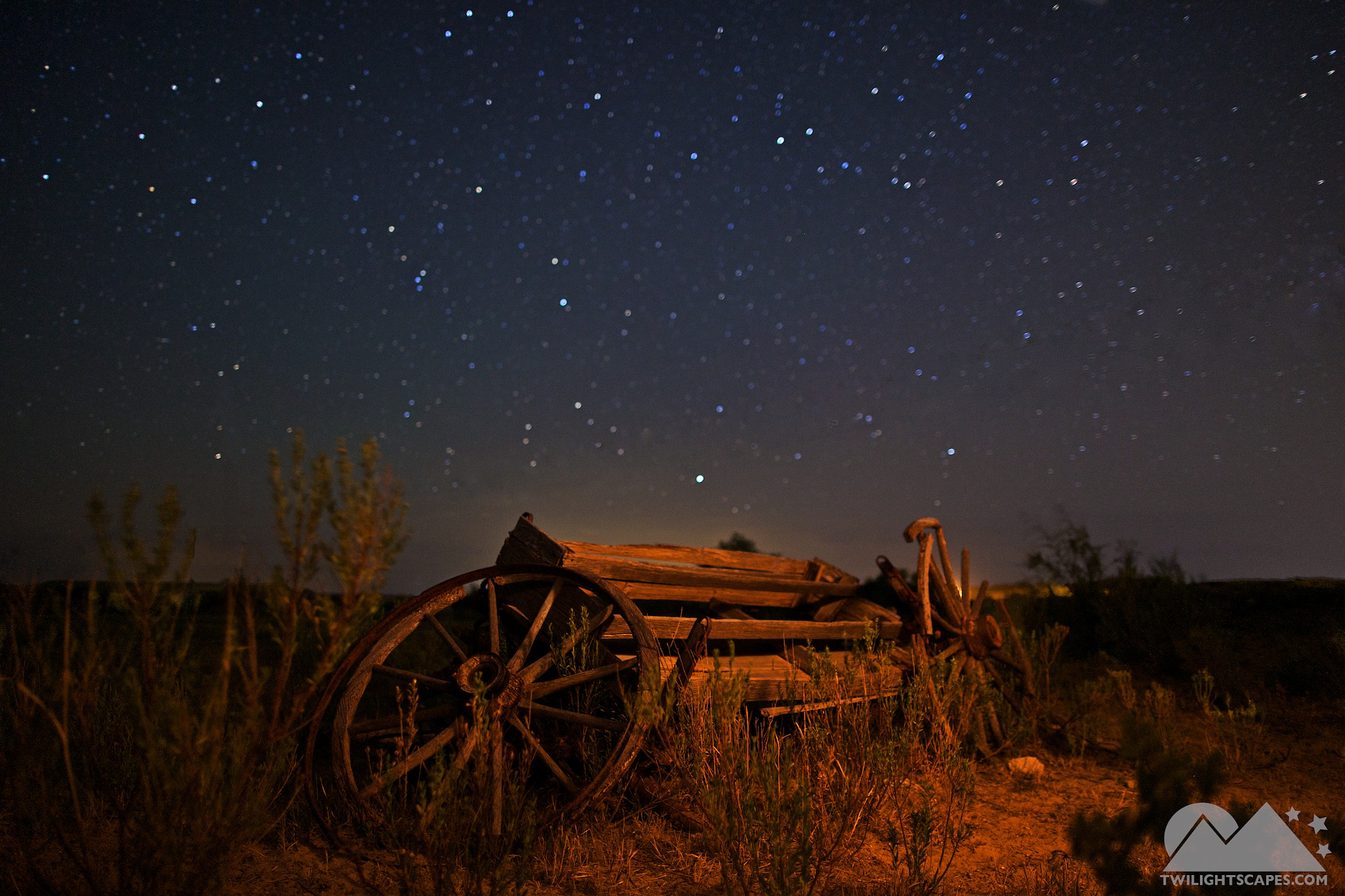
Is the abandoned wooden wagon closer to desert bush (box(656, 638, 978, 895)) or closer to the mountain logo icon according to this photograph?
desert bush (box(656, 638, 978, 895))

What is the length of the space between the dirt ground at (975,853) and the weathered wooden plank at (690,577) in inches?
51.7

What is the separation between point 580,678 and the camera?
11.4 feet

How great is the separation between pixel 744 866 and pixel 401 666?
5.68 meters

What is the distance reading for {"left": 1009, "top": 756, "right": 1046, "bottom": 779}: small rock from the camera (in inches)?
201

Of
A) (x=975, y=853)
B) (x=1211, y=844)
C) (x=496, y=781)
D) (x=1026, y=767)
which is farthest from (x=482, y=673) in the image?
(x=1026, y=767)

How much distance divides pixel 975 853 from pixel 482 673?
2.71 meters

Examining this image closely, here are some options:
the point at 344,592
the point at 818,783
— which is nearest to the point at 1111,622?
the point at 818,783

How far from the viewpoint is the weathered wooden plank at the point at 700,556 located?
4.32 meters

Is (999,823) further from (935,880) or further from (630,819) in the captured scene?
(630,819)

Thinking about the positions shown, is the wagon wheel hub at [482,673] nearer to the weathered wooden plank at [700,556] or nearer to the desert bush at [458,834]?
the desert bush at [458,834]

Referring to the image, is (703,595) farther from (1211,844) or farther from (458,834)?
(1211,844)

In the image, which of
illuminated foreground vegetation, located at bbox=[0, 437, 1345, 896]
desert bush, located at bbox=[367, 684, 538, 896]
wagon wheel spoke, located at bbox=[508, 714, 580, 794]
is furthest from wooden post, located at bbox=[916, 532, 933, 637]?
desert bush, located at bbox=[367, 684, 538, 896]

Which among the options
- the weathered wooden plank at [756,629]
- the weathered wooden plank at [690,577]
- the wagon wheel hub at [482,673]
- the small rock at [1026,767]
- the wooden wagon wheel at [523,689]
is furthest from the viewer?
the small rock at [1026,767]

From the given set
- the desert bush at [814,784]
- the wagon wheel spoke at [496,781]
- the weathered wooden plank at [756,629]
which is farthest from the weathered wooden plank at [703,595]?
the wagon wheel spoke at [496,781]
